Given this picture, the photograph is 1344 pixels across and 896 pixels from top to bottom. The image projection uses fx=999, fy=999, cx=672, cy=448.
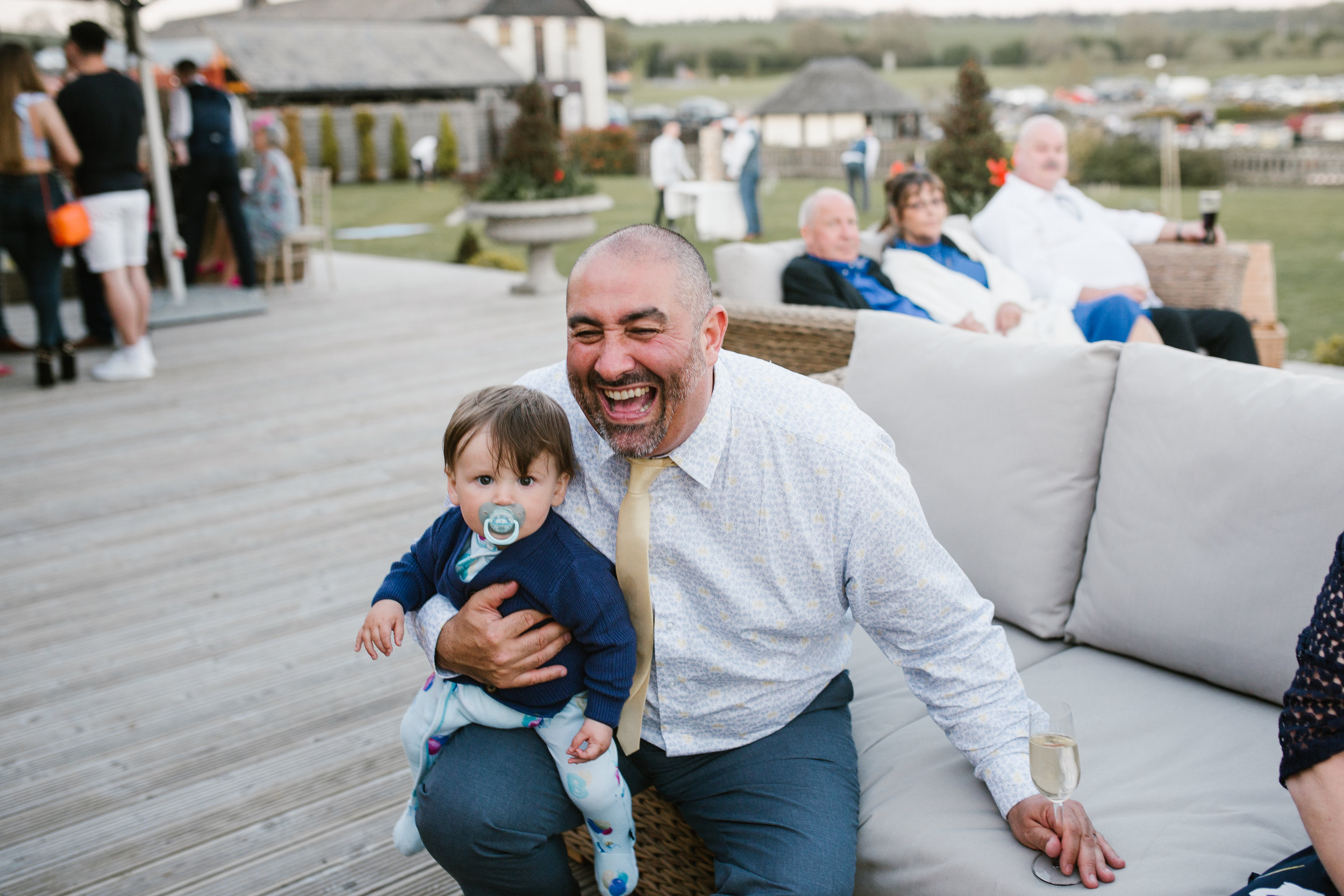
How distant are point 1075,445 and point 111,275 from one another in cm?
561

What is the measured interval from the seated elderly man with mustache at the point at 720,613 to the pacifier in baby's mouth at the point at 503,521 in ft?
0.35

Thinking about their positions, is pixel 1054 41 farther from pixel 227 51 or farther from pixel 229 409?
pixel 229 409

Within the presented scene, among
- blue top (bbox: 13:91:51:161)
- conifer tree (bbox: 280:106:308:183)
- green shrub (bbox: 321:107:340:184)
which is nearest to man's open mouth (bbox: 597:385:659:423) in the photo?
blue top (bbox: 13:91:51:161)

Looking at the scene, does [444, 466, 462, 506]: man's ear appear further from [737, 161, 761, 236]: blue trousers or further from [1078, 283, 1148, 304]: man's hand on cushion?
[737, 161, 761, 236]: blue trousers

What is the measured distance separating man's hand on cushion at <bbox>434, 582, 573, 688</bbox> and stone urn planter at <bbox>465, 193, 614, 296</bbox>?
22.4 feet

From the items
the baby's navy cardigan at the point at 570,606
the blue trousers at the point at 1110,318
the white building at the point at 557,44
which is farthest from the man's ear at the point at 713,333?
the white building at the point at 557,44

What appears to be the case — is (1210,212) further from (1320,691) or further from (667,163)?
(667,163)

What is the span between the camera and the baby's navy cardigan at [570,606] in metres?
1.58

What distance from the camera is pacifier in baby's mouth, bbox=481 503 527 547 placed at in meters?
1.58

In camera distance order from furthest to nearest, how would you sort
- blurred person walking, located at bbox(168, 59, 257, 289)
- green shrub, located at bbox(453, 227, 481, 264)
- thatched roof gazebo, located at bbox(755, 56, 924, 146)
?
thatched roof gazebo, located at bbox(755, 56, 924, 146) → green shrub, located at bbox(453, 227, 481, 264) → blurred person walking, located at bbox(168, 59, 257, 289)

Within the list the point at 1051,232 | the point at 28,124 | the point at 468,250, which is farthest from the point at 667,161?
the point at 1051,232

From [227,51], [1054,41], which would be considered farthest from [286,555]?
[1054,41]

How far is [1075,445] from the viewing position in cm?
197

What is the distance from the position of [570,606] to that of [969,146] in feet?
15.8
